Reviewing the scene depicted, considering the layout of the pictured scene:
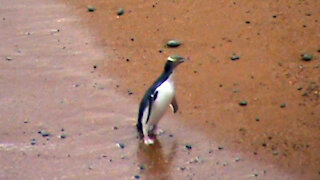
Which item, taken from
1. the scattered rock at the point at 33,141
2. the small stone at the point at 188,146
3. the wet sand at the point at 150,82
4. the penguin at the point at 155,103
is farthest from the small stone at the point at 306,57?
the scattered rock at the point at 33,141

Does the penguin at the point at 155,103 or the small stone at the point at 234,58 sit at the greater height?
the penguin at the point at 155,103

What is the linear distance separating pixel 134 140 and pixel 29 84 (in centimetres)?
168

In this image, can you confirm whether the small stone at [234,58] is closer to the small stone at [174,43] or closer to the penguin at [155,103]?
the small stone at [174,43]

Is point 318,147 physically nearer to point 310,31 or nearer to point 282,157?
point 282,157

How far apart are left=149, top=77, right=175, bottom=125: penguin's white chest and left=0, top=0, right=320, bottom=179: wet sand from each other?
0.23 metres

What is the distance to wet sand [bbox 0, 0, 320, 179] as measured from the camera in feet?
22.1

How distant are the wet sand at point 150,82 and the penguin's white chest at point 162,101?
0.75 feet

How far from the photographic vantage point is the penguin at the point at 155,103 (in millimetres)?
6963

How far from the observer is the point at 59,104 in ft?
25.4

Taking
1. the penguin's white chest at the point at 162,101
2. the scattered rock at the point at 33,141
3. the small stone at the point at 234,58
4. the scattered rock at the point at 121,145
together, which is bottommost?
the scattered rock at the point at 33,141

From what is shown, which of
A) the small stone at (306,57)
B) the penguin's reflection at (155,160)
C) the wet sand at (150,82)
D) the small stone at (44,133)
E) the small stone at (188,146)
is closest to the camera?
the penguin's reflection at (155,160)

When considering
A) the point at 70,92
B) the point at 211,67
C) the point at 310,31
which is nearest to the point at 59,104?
the point at 70,92

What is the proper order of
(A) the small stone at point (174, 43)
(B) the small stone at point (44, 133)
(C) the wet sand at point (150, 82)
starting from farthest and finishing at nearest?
(A) the small stone at point (174, 43), (B) the small stone at point (44, 133), (C) the wet sand at point (150, 82)

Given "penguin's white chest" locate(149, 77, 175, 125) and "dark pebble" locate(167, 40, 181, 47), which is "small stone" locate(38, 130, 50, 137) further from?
"dark pebble" locate(167, 40, 181, 47)
